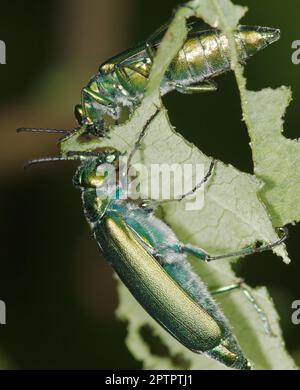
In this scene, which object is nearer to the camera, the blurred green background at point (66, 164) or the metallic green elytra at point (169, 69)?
the metallic green elytra at point (169, 69)

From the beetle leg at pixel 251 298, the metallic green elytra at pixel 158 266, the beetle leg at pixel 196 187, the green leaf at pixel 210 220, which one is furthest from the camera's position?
the beetle leg at pixel 251 298

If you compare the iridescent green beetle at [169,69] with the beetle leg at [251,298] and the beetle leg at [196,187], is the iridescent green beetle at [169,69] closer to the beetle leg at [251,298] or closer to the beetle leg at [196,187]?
the beetle leg at [196,187]

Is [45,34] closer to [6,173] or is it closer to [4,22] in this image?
[4,22]

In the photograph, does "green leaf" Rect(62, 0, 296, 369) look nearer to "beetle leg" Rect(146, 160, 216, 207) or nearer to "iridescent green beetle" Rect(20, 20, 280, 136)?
"beetle leg" Rect(146, 160, 216, 207)

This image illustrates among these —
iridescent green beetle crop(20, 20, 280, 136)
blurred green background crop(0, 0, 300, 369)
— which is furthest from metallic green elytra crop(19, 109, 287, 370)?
blurred green background crop(0, 0, 300, 369)

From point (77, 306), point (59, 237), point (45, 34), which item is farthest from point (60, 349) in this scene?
point (45, 34)

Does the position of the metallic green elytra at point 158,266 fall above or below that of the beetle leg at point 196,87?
below

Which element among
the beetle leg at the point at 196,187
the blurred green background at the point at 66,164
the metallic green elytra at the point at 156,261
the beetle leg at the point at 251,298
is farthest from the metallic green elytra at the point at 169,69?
the beetle leg at the point at 251,298
